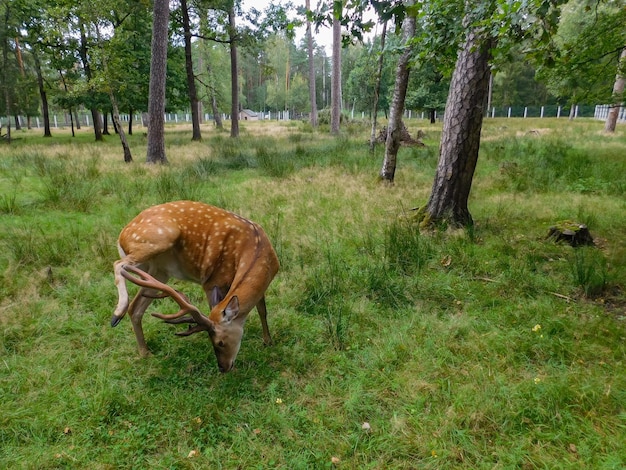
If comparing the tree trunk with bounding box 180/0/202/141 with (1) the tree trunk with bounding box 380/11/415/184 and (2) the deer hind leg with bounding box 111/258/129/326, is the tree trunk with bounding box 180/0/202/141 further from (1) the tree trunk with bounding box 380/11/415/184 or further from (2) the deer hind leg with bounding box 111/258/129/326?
(2) the deer hind leg with bounding box 111/258/129/326

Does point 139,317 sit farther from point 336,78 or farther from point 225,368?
point 336,78

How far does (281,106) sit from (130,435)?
69057 mm

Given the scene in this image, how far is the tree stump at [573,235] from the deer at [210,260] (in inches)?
157

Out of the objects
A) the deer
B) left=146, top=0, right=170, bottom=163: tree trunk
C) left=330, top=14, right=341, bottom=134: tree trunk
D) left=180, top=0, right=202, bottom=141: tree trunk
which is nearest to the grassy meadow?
the deer

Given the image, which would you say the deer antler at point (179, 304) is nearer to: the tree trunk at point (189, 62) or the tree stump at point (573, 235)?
the tree stump at point (573, 235)

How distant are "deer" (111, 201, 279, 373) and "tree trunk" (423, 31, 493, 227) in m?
3.40

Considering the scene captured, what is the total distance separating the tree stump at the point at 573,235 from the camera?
504 cm

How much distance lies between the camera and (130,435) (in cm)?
253

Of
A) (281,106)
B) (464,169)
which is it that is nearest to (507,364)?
(464,169)

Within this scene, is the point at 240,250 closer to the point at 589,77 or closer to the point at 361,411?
the point at 361,411

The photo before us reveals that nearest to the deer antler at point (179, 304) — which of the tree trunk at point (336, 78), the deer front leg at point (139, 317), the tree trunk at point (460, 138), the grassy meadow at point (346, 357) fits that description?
the grassy meadow at point (346, 357)

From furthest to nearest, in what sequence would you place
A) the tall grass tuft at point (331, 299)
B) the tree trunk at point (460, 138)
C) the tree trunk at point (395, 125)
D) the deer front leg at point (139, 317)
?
1. the tree trunk at point (395, 125)
2. the tree trunk at point (460, 138)
3. the tall grass tuft at point (331, 299)
4. the deer front leg at point (139, 317)

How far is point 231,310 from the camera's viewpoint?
2.80m

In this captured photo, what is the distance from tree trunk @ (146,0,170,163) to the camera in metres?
11.1
